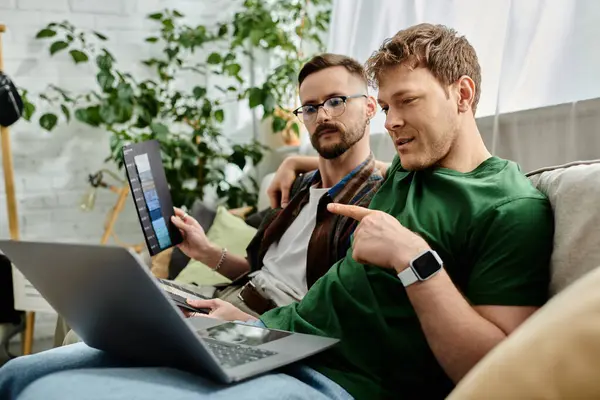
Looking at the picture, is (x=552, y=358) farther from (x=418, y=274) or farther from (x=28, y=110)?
(x=28, y=110)

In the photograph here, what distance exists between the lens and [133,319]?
0.84 m

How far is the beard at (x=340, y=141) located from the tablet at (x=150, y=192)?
401 mm

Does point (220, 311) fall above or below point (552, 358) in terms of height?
below

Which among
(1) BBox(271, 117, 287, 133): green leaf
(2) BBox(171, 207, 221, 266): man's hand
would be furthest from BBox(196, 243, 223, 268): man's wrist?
(1) BBox(271, 117, 287, 133): green leaf

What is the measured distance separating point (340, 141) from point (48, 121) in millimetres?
1851

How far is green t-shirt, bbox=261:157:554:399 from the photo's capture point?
933 millimetres

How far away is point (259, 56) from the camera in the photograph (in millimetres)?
3602

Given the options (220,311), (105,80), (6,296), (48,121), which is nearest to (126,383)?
(220,311)

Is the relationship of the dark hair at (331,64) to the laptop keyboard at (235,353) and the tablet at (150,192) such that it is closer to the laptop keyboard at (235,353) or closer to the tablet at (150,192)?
the tablet at (150,192)

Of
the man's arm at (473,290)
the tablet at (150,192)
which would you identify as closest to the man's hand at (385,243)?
the man's arm at (473,290)

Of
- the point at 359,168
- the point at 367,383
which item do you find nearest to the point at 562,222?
the point at 367,383

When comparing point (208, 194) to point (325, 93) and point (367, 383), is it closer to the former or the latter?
point (325, 93)

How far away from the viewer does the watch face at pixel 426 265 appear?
0.90m

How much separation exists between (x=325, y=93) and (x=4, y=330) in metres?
1.66
